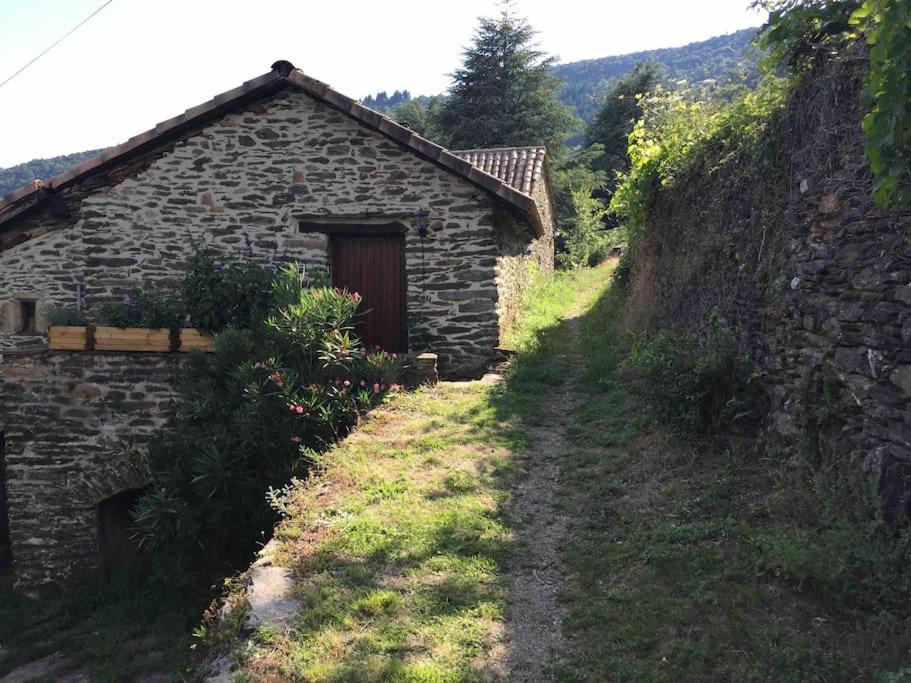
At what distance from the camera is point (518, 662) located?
3127 mm

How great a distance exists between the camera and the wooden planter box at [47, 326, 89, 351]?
25.0 ft

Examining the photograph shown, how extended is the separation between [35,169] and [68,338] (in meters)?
55.5

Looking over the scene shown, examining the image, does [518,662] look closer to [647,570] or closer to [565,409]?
[647,570]

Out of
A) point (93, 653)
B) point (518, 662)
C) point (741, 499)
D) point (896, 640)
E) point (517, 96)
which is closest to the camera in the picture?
point (896, 640)

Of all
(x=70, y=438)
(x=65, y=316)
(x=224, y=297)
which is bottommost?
(x=70, y=438)

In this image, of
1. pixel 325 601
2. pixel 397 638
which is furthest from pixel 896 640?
pixel 325 601

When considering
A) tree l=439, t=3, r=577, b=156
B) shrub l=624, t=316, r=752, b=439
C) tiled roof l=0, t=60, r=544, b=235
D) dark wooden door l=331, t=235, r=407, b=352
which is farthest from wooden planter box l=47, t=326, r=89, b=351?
tree l=439, t=3, r=577, b=156

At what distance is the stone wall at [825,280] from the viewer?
3.37 metres

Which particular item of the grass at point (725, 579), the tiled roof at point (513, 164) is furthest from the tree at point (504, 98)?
the grass at point (725, 579)

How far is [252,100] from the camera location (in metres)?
8.88

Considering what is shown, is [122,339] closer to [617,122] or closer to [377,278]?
[377,278]

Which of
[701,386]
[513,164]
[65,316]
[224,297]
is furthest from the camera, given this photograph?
[513,164]

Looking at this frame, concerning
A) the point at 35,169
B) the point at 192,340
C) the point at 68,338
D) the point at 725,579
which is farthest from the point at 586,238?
the point at 35,169

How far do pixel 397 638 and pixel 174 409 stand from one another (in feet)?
16.2
